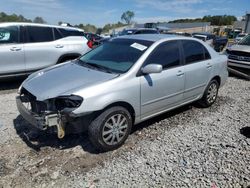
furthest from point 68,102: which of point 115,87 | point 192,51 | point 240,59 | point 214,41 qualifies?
point 214,41

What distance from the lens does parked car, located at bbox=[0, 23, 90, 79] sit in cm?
624

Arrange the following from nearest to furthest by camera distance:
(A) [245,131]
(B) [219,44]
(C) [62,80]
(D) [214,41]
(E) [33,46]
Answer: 1. (C) [62,80]
2. (A) [245,131]
3. (E) [33,46]
4. (D) [214,41]
5. (B) [219,44]

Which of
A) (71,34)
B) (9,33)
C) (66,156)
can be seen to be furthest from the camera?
(71,34)

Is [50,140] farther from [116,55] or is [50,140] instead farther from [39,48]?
[39,48]

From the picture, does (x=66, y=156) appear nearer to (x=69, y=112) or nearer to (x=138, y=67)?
(x=69, y=112)

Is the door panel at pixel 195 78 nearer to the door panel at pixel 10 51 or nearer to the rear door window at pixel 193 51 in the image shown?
Answer: the rear door window at pixel 193 51

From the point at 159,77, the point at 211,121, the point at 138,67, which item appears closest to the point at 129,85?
the point at 138,67

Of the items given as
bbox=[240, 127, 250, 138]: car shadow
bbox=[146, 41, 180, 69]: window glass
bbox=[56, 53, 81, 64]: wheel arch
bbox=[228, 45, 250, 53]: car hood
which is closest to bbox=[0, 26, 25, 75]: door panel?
bbox=[56, 53, 81, 64]: wheel arch

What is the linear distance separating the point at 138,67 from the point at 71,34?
4.27 metres

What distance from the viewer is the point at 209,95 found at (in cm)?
542

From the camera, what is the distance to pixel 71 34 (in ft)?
24.2

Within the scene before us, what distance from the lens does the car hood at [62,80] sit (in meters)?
3.30

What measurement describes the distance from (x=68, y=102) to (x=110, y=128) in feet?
2.38

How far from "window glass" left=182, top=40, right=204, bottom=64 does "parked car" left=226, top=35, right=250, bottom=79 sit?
430 centimetres
